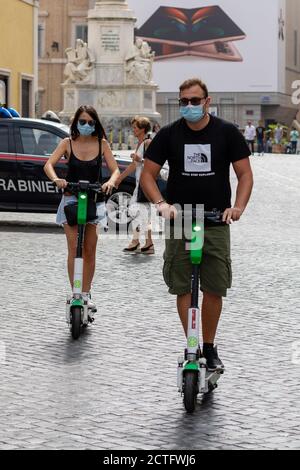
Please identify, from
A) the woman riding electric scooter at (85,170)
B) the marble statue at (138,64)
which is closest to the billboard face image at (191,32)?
the marble statue at (138,64)

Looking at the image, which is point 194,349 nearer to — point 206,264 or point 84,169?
point 206,264

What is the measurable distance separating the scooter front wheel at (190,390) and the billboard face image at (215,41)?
85041mm

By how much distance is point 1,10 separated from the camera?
3862 centimetres

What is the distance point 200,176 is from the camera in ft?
25.1

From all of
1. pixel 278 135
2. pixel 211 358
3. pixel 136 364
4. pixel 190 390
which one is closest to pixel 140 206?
Answer: pixel 136 364

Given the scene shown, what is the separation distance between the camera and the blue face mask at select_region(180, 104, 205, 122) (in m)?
7.48

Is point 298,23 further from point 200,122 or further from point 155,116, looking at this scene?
point 200,122

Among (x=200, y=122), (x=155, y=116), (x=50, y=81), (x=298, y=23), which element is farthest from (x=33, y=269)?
(x=298, y=23)

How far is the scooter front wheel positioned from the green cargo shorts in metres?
0.60

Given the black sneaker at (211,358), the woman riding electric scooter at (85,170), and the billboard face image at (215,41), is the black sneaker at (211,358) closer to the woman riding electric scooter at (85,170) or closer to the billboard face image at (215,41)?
the woman riding electric scooter at (85,170)

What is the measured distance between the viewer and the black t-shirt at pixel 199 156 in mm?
7637

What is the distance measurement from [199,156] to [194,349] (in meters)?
1.04

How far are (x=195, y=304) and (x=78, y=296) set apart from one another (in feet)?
8.90
